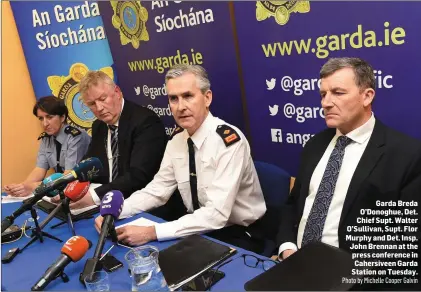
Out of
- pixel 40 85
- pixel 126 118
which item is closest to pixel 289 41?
pixel 126 118

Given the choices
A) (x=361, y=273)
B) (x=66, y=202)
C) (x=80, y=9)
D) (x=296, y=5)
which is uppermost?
(x=80, y=9)

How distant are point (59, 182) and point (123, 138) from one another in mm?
864

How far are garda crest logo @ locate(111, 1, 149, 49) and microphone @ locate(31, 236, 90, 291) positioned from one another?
191cm

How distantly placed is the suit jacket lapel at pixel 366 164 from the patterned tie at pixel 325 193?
8 cm

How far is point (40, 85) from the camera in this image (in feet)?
12.0

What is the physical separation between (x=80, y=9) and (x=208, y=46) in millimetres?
1549

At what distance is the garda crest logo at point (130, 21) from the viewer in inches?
113

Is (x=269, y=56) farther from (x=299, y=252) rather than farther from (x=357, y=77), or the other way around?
(x=299, y=252)

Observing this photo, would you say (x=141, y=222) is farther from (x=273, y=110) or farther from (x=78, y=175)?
(x=273, y=110)

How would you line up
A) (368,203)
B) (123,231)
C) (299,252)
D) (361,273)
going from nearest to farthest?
1. (361,273)
2. (299,252)
3. (368,203)
4. (123,231)

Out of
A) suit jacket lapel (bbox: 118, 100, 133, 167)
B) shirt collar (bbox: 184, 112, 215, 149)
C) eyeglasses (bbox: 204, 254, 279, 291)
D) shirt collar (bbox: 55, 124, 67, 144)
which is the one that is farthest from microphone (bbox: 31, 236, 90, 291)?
shirt collar (bbox: 55, 124, 67, 144)

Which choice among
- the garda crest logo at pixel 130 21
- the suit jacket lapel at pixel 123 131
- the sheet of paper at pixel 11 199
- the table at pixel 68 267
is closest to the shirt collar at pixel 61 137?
the sheet of paper at pixel 11 199

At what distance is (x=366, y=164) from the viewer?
4.70ft

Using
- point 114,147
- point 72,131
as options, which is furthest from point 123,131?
point 72,131
